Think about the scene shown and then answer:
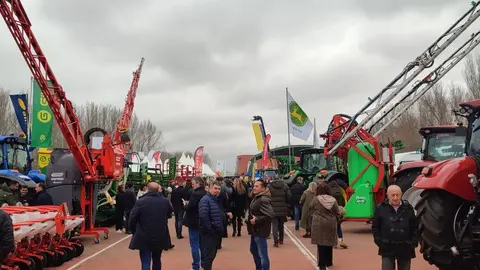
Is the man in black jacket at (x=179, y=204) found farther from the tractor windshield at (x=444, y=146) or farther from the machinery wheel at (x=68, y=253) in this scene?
the tractor windshield at (x=444, y=146)

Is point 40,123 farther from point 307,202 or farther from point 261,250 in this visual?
point 261,250

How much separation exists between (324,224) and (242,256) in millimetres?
2934

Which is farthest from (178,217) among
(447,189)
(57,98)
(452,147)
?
(447,189)

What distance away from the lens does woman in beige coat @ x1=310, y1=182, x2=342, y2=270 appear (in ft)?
26.7

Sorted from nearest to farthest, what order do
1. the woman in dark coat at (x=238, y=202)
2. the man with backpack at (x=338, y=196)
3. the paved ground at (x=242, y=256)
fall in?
the paved ground at (x=242, y=256), the man with backpack at (x=338, y=196), the woman in dark coat at (x=238, y=202)

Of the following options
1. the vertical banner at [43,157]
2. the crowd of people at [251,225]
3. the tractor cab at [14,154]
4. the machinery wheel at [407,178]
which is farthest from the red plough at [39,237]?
the vertical banner at [43,157]

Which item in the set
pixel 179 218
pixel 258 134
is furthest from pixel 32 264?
pixel 258 134

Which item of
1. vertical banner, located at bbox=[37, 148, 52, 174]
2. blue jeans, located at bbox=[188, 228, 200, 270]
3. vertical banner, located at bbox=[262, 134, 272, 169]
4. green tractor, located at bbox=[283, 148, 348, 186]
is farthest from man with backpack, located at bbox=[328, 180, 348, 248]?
vertical banner, located at bbox=[262, 134, 272, 169]

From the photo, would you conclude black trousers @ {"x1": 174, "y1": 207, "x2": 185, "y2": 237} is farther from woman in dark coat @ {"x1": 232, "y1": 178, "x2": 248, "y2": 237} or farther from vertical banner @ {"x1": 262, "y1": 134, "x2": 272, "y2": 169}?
vertical banner @ {"x1": 262, "y1": 134, "x2": 272, "y2": 169}

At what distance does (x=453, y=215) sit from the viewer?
5.93 m

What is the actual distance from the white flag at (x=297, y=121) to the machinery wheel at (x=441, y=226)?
51.4 ft

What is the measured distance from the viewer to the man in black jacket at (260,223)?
7504mm

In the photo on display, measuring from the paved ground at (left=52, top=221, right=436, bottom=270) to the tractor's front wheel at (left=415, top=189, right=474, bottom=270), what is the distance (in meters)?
2.72

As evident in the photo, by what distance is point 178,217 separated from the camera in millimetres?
13820
